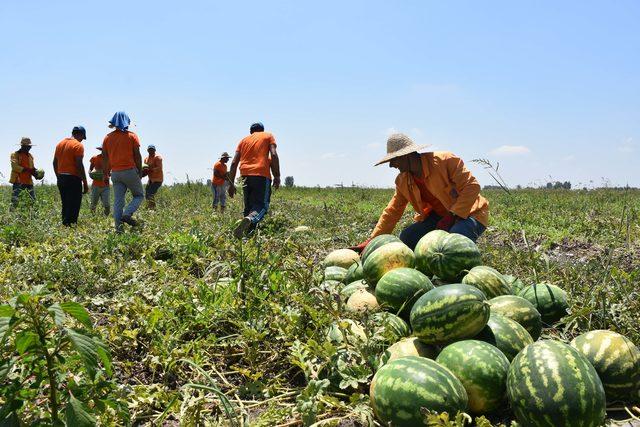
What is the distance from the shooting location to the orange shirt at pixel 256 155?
738cm

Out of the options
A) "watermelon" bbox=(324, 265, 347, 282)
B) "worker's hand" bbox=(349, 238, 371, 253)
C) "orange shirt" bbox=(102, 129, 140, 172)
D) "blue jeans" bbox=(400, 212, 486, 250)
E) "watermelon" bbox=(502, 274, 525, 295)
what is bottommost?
"watermelon" bbox=(502, 274, 525, 295)

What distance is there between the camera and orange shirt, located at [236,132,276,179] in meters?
7.38

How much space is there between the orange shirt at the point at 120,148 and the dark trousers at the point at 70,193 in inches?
64.1

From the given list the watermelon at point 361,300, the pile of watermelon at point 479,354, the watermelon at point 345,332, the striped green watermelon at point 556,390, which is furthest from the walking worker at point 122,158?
the striped green watermelon at point 556,390

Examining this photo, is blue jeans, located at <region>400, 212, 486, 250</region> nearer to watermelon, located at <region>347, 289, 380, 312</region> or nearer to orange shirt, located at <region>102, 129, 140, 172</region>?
watermelon, located at <region>347, 289, 380, 312</region>

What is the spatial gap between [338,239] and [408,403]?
17.3ft

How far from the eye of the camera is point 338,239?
7316 millimetres

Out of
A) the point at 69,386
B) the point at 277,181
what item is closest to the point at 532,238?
the point at 277,181

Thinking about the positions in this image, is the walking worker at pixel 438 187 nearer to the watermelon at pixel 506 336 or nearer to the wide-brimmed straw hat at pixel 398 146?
the wide-brimmed straw hat at pixel 398 146

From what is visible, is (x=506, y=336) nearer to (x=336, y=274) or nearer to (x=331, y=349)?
(x=331, y=349)

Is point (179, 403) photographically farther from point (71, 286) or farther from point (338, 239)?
point (338, 239)

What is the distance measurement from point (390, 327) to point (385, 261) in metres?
0.79

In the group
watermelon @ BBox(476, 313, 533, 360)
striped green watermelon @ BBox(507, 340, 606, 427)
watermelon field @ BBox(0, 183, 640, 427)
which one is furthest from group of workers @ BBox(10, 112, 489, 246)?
striped green watermelon @ BBox(507, 340, 606, 427)

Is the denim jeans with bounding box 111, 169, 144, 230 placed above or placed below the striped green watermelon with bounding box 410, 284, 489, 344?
above
